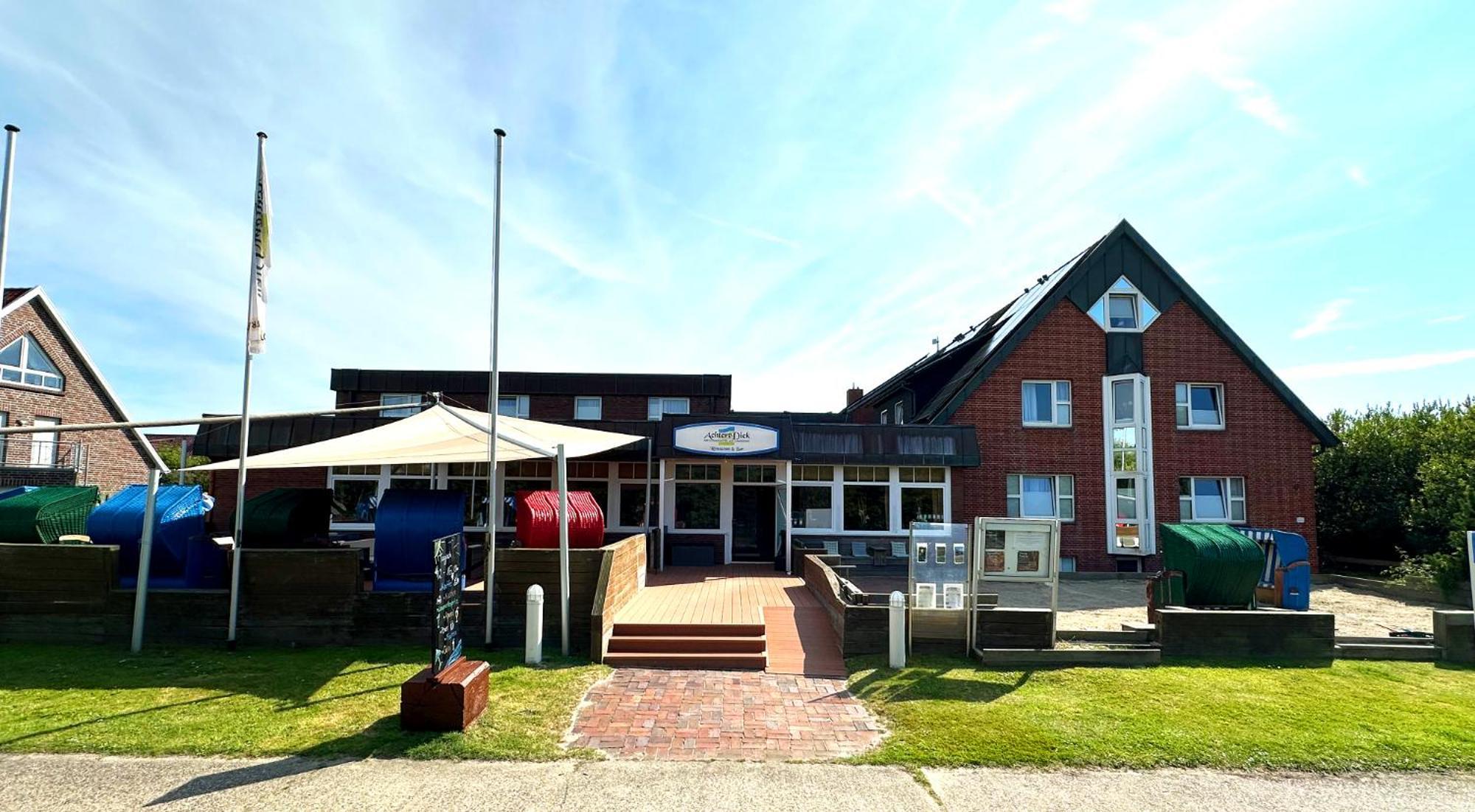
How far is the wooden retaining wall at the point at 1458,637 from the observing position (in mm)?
8938

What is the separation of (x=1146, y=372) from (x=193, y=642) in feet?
67.8

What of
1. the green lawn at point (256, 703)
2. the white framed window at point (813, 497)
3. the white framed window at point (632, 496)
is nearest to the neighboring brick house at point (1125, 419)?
the white framed window at point (813, 497)

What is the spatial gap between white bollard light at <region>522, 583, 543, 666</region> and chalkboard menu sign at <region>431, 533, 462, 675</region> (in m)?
1.10

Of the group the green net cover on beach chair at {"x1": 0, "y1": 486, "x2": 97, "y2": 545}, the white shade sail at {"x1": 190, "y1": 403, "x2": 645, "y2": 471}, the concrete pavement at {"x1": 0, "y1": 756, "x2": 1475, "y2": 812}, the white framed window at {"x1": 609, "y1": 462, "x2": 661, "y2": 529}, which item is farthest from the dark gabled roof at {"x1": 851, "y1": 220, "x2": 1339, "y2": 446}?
the green net cover on beach chair at {"x1": 0, "y1": 486, "x2": 97, "y2": 545}

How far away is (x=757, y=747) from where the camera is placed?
19.1 ft

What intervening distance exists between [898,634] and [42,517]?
36.5 ft

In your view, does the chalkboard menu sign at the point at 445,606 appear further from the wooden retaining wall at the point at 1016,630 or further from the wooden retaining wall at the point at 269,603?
the wooden retaining wall at the point at 1016,630

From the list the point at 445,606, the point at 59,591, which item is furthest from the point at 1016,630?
the point at 59,591

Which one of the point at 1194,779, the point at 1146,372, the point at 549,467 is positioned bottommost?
the point at 1194,779

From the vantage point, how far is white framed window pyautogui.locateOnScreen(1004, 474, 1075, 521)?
18500mm

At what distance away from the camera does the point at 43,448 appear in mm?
22797

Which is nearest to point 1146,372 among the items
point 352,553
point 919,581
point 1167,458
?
point 1167,458

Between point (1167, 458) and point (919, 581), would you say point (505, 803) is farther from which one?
point (1167, 458)

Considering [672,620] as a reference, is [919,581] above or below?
above
